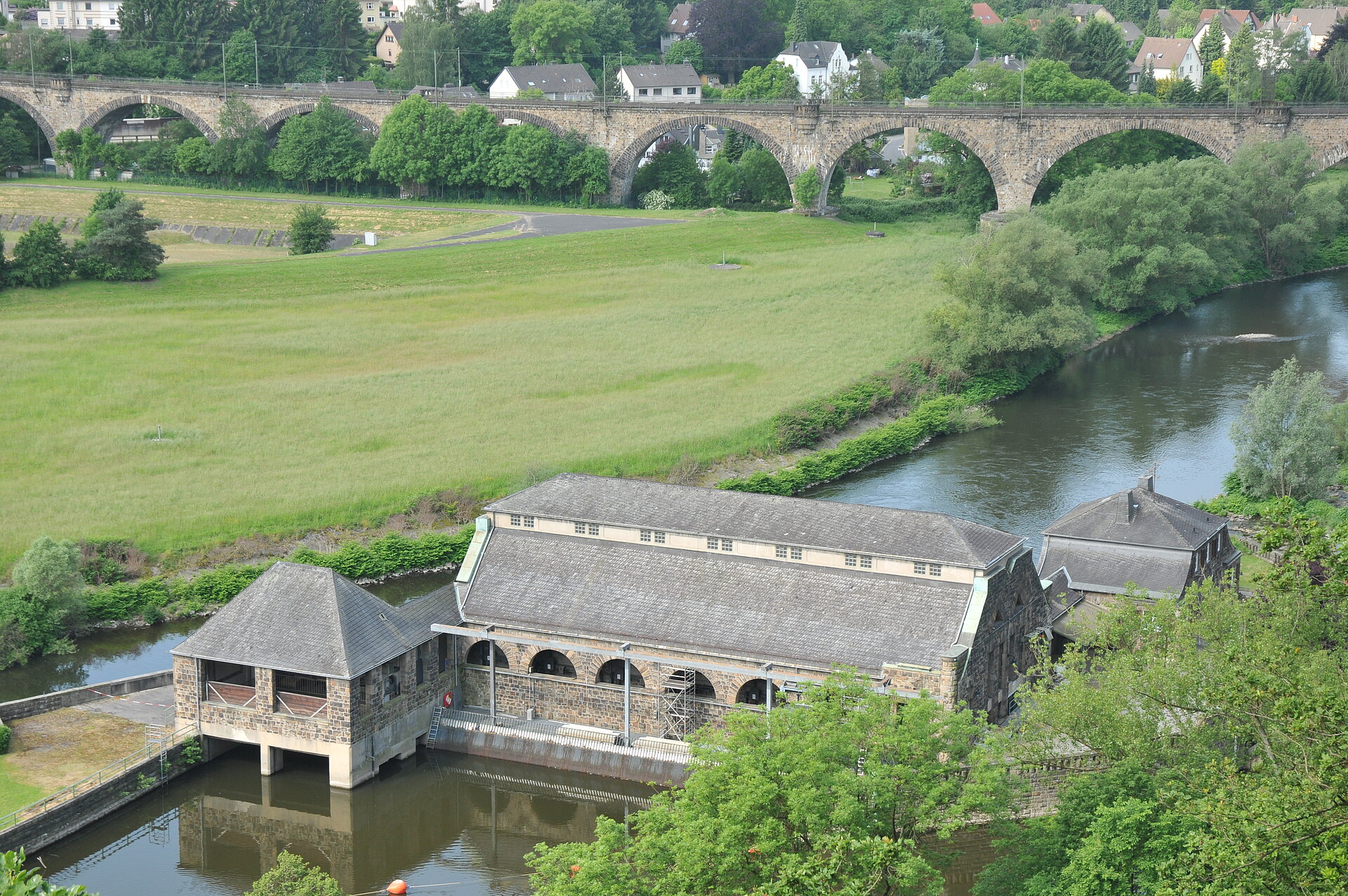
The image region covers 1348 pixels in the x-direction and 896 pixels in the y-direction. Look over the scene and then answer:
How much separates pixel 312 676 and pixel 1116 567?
23.8m

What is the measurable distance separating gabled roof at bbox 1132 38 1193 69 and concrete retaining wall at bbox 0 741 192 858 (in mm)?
164153

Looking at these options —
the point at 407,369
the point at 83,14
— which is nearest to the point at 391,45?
the point at 83,14

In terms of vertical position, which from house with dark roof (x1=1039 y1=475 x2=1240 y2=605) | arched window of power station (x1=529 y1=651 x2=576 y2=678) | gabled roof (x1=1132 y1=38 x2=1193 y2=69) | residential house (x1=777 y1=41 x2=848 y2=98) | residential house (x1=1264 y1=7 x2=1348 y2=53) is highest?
residential house (x1=1264 y1=7 x2=1348 y2=53)

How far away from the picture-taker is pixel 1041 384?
85.8 metres

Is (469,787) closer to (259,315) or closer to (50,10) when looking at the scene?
(259,315)

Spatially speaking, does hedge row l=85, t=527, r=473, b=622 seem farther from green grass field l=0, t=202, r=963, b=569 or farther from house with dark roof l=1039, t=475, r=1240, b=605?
house with dark roof l=1039, t=475, r=1240, b=605

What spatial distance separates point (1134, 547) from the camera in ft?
162

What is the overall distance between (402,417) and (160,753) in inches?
1293

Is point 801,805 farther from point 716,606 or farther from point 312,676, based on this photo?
point 312,676

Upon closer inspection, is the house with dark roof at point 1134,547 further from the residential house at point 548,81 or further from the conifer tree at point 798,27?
the conifer tree at point 798,27

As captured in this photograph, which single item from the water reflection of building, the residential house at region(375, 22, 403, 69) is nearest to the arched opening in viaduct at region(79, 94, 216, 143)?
the residential house at region(375, 22, 403, 69)

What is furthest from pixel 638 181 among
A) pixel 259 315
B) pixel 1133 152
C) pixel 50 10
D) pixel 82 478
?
pixel 50 10

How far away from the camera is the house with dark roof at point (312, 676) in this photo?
41000mm

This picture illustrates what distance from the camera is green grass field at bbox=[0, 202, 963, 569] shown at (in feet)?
207
